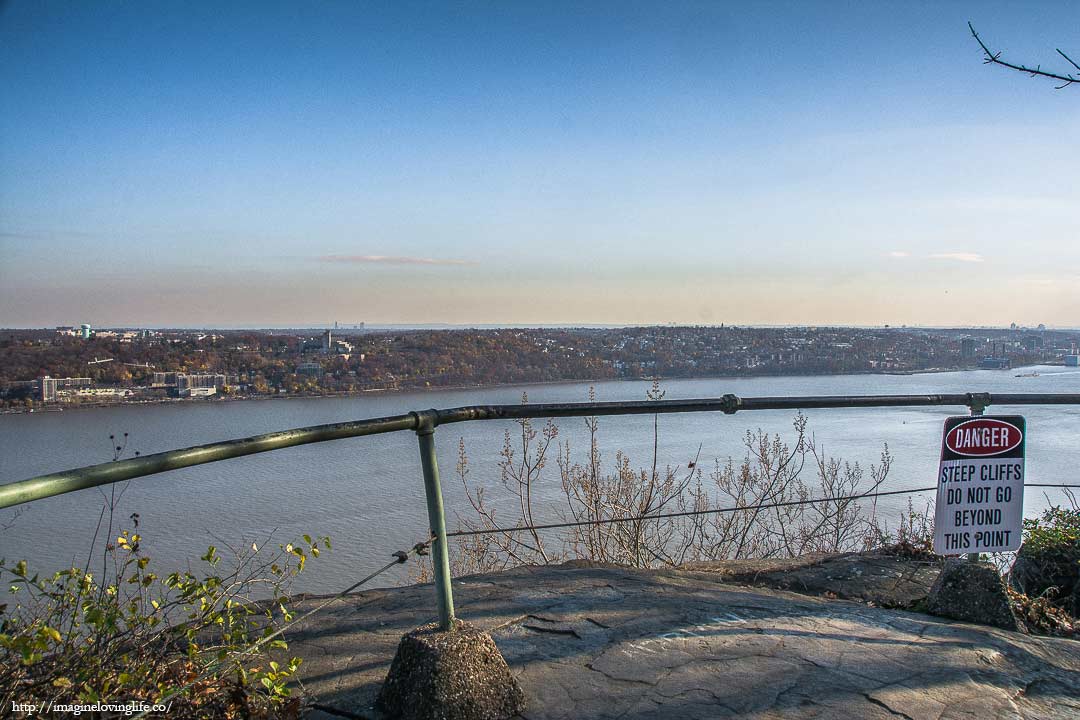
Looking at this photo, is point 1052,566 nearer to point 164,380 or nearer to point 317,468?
point 164,380

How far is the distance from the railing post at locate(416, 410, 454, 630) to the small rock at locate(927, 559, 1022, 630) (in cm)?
220

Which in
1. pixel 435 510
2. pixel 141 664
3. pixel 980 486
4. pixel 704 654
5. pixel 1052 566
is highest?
pixel 435 510

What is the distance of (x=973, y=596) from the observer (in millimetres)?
3357

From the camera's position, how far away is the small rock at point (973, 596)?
3.31 meters

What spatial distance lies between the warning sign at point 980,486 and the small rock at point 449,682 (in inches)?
78.7

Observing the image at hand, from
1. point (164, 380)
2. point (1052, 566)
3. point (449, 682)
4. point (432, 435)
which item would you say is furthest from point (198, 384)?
point (449, 682)

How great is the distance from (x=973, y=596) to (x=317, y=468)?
18.2 meters

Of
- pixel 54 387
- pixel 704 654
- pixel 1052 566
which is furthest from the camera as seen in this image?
pixel 54 387

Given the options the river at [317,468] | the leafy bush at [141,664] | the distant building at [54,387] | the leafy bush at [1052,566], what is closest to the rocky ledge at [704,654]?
the leafy bush at [141,664]

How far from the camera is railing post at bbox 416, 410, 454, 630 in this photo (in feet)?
7.81

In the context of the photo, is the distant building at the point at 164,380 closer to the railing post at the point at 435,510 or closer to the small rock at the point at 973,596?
the railing post at the point at 435,510

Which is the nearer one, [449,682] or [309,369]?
[449,682]

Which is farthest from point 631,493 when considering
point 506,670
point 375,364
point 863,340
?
point 863,340

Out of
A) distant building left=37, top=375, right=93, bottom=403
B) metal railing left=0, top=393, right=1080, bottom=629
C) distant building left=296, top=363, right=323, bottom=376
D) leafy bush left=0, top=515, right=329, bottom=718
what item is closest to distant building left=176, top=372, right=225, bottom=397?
distant building left=296, top=363, right=323, bottom=376
